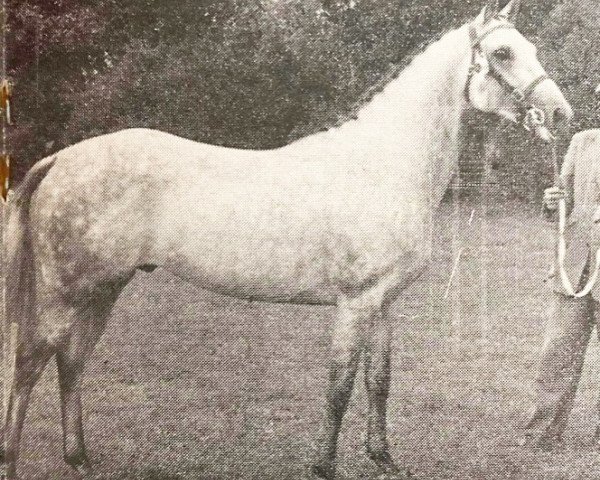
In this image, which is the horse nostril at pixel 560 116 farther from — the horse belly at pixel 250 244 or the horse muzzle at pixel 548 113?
the horse belly at pixel 250 244

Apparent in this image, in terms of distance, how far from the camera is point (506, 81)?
10.7 feet

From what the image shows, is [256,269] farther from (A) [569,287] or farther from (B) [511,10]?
(B) [511,10]

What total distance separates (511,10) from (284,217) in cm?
139

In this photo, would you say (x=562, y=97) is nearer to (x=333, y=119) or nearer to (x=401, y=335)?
(x=333, y=119)

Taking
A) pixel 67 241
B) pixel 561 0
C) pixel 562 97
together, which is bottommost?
pixel 67 241

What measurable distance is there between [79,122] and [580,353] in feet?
8.41

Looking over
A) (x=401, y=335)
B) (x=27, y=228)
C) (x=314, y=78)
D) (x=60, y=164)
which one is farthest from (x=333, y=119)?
(x=27, y=228)

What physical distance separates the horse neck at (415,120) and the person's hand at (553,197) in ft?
1.72

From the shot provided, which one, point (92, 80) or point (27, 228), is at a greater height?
point (92, 80)

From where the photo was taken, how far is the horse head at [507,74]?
3.24m

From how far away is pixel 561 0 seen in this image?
331 cm

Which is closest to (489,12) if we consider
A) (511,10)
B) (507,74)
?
(511,10)

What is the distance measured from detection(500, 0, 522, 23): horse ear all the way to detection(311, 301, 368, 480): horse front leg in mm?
1483

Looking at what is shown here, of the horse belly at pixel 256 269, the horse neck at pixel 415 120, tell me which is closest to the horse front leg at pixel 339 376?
the horse belly at pixel 256 269
